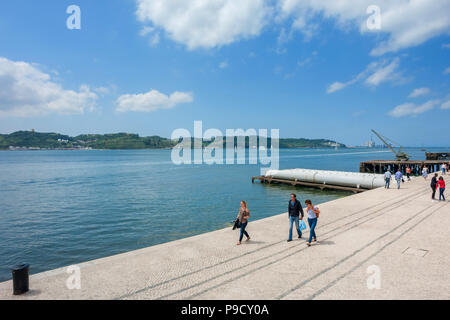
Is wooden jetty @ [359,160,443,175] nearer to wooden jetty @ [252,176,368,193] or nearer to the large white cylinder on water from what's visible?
the large white cylinder on water

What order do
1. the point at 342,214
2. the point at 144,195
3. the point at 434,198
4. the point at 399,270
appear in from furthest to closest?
1. the point at 144,195
2. the point at 434,198
3. the point at 342,214
4. the point at 399,270

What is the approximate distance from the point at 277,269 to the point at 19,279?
7372mm

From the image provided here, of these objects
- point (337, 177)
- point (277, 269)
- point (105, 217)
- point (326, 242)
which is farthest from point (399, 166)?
point (277, 269)

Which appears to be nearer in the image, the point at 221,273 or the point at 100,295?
the point at 100,295

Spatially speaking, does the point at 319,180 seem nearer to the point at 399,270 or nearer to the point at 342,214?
the point at 342,214

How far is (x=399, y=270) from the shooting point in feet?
27.0

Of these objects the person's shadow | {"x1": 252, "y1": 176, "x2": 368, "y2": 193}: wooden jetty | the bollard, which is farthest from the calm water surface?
the person's shadow

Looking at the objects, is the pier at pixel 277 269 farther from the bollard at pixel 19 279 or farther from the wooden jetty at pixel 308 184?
the wooden jetty at pixel 308 184

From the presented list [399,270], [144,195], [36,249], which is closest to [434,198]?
[399,270]

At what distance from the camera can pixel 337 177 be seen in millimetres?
38188

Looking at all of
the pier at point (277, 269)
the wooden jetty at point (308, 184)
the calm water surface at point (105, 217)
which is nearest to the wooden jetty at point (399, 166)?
the wooden jetty at point (308, 184)

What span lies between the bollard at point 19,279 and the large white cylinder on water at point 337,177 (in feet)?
117
